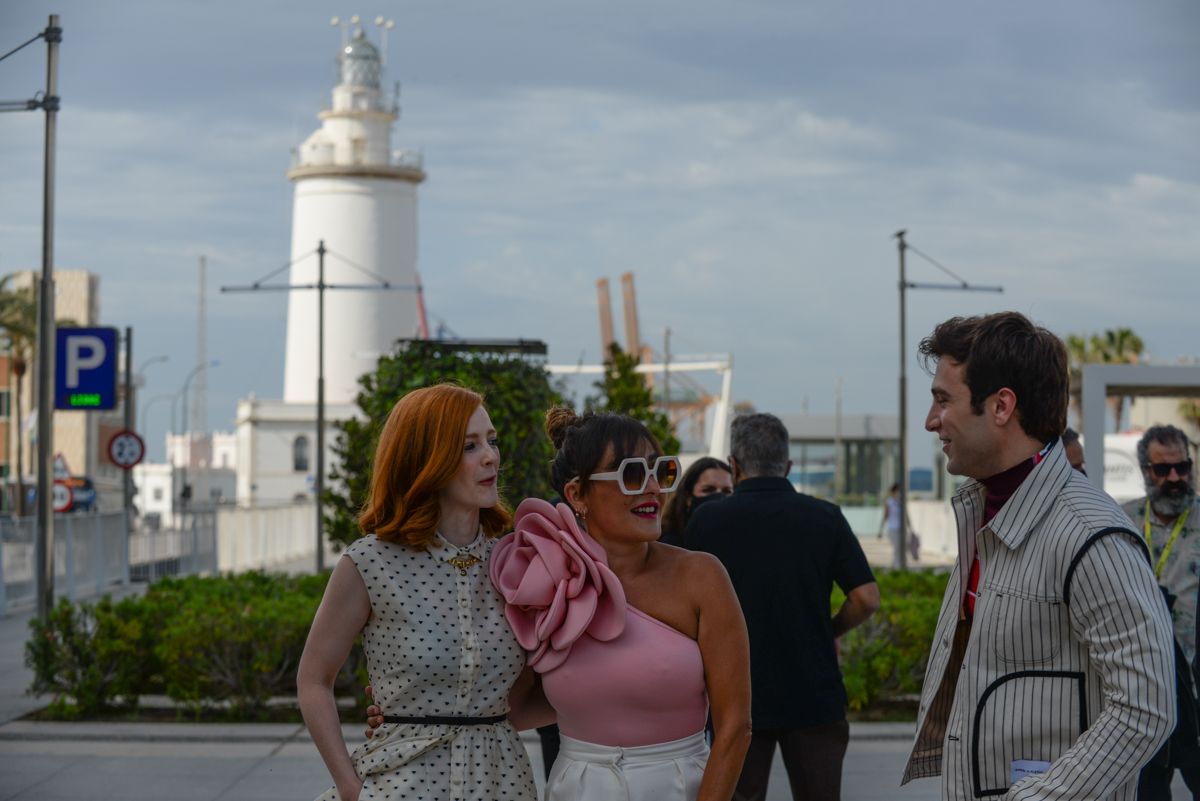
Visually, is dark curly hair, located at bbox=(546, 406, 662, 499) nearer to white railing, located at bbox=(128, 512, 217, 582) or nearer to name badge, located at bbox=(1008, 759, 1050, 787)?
name badge, located at bbox=(1008, 759, 1050, 787)

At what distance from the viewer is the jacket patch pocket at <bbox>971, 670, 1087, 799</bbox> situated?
3.19m

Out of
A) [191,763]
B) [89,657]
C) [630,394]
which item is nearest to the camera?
[191,763]

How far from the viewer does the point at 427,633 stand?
3.88 metres

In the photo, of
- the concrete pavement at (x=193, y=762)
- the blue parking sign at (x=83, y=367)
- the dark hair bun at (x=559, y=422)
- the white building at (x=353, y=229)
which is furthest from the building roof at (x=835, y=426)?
the dark hair bun at (x=559, y=422)

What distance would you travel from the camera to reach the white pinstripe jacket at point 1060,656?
3.03 metres

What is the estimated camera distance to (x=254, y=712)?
39.9 feet

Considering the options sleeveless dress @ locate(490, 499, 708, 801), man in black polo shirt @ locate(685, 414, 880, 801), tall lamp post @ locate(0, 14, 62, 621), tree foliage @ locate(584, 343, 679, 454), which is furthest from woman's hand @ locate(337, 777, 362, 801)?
tree foliage @ locate(584, 343, 679, 454)

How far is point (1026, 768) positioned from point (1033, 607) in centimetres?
32

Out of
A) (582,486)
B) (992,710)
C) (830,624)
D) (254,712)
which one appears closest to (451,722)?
(582,486)

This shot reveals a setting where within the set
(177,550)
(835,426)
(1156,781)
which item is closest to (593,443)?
(1156,781)

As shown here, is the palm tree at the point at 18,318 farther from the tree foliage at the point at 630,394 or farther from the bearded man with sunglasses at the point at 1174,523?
the bearded man with sunglasses at the point at 1174,523

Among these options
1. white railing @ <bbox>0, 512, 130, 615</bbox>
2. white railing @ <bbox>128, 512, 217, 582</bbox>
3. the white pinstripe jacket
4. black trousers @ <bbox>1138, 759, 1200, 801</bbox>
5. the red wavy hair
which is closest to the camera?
the white pinstripe jacket

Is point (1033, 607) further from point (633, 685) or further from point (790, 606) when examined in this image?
point (790, 606)

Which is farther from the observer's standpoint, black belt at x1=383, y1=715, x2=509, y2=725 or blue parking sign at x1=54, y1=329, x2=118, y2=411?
blue parking sign at x1=54, y1=329, x2=118, y2=411
